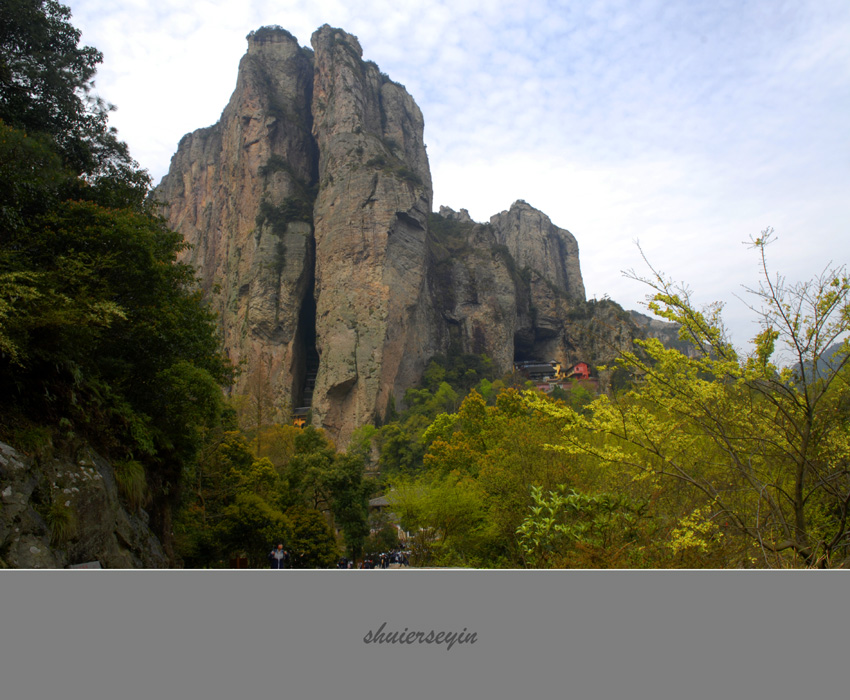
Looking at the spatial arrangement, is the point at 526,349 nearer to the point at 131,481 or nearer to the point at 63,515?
the point at 131,481

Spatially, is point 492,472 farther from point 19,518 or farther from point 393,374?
point 393,374

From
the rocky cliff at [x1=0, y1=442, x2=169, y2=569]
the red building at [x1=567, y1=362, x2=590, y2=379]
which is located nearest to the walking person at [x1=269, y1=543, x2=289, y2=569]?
the rocky cliff at [x1=0, y1=442, x2=169, y2=569]

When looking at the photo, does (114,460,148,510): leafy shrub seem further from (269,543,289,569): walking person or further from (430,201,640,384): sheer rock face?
(430,201,640,384): sheer rock face

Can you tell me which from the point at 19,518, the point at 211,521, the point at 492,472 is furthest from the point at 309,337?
the point at 19,518

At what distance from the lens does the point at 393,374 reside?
48.6 meters

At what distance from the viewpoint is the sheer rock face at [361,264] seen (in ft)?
156

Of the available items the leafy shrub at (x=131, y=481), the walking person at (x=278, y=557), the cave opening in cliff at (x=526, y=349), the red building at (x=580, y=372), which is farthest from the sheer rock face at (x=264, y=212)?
the leafy shrub at (x=131, y=481)

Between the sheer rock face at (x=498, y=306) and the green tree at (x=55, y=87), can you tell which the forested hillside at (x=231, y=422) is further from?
the sheer rock face at (x=498, y=306)

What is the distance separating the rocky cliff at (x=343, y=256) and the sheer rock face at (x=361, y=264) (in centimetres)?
14

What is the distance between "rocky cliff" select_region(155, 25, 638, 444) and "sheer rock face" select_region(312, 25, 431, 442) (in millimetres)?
139

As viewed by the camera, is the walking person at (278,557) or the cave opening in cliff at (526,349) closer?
the walking person at (278,557)

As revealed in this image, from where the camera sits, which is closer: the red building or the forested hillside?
the forested hillside

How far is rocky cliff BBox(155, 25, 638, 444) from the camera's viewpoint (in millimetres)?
48500
